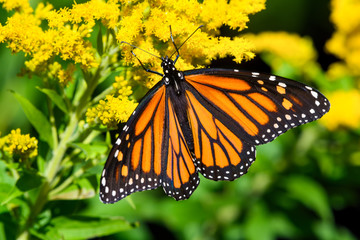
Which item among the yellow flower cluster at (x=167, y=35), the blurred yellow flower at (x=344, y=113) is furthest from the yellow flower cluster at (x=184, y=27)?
the blurred yellow flower at (x=344, y=113)

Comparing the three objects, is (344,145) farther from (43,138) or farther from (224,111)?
(43,138)

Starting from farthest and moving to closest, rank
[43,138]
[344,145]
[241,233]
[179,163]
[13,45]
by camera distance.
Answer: [241,233], [344,145], [179,163], [43,138], [13,45]

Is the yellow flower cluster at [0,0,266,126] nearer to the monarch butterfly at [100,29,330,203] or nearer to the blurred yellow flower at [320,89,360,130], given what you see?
the monarch butterfly at [100,29,330,203]

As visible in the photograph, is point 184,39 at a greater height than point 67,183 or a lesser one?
greater

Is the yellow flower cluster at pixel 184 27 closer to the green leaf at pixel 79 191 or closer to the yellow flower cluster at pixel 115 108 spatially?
the yellow flower cluster at pixel 115 108

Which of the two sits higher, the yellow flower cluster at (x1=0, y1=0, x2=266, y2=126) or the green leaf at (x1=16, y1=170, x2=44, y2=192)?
the yellow flower cluster at (x1=0, y1=0, x2=266, y2=126)

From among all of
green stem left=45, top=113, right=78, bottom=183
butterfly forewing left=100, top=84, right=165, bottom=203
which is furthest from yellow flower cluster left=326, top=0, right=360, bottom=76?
green stem left=45, top=113, right=78, bottom=183

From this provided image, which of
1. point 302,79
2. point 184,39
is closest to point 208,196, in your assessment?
point 302,79
